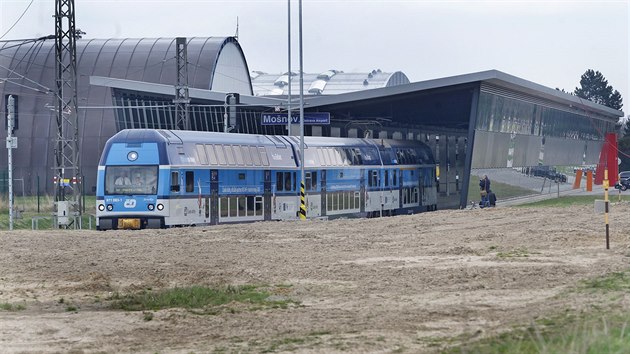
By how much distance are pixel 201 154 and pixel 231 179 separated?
201 cm

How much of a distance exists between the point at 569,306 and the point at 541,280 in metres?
3.60

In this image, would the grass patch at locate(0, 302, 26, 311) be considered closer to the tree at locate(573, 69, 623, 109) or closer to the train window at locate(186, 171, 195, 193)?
the train window at locate(186, 171, 195, 193)

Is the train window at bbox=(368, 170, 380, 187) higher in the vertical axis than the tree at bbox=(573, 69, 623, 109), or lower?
lower

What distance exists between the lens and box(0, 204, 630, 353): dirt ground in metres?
14.3

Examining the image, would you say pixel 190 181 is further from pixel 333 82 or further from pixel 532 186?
pixel 333 82

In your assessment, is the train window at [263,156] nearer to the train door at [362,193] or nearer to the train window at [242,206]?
the train window at [242,206]

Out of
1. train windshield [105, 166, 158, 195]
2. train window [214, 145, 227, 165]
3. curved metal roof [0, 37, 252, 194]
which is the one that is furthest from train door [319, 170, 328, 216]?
curved metal roof [0, 37, 252, 194]

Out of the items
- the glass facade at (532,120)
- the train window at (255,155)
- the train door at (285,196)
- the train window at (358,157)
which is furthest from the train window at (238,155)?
the glass facade at (532,120)

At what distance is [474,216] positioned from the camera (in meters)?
38.3

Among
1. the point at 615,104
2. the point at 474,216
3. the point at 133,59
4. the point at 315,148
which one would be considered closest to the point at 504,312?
the point at 474,216

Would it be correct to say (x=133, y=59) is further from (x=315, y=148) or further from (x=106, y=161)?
(x=106, y=161)

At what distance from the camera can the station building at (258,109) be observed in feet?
207

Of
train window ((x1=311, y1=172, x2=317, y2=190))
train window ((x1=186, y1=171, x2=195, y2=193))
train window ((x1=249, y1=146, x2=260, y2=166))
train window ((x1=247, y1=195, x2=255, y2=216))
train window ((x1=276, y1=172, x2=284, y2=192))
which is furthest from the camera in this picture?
train window ((x1=311, y1=172, x2=317, y2=190))

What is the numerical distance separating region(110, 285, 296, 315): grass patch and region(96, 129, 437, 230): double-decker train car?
60.3 feet
